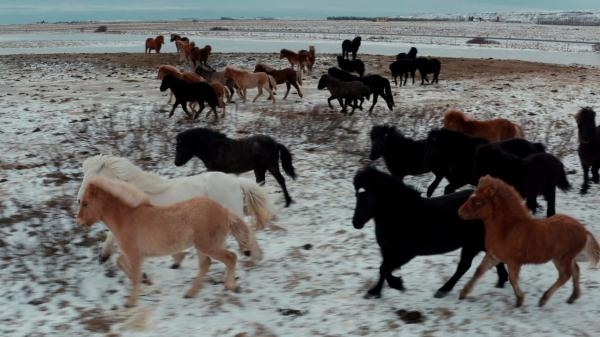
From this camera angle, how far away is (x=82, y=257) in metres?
5.88

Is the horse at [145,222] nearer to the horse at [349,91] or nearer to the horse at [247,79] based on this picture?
the horse at [349,91]

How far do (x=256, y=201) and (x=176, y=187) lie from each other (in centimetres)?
90

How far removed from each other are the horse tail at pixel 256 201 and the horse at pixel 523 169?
2.69 meters

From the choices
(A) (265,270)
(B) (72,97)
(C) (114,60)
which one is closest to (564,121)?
(A) (265,270)

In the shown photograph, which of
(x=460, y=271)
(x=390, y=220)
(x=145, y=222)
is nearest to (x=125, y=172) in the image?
(x=145, y=222)

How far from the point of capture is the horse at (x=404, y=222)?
484cm

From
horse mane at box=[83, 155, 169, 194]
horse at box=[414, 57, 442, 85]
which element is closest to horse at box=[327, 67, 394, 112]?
horse at box=[414, 57, 442, 85]

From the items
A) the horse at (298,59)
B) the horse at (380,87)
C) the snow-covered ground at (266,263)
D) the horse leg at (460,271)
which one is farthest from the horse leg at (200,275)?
the horse at (298,59)

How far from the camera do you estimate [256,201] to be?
6.05 m

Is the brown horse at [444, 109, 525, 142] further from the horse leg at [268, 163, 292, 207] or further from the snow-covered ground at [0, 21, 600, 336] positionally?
the horse leg at [268, 163, 292, 207]

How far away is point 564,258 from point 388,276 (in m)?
1.48

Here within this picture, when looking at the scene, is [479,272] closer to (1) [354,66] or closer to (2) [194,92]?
(2) [194,92]

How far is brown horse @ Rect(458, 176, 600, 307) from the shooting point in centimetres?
440

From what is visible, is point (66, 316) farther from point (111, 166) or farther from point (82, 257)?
point (111, 166)
